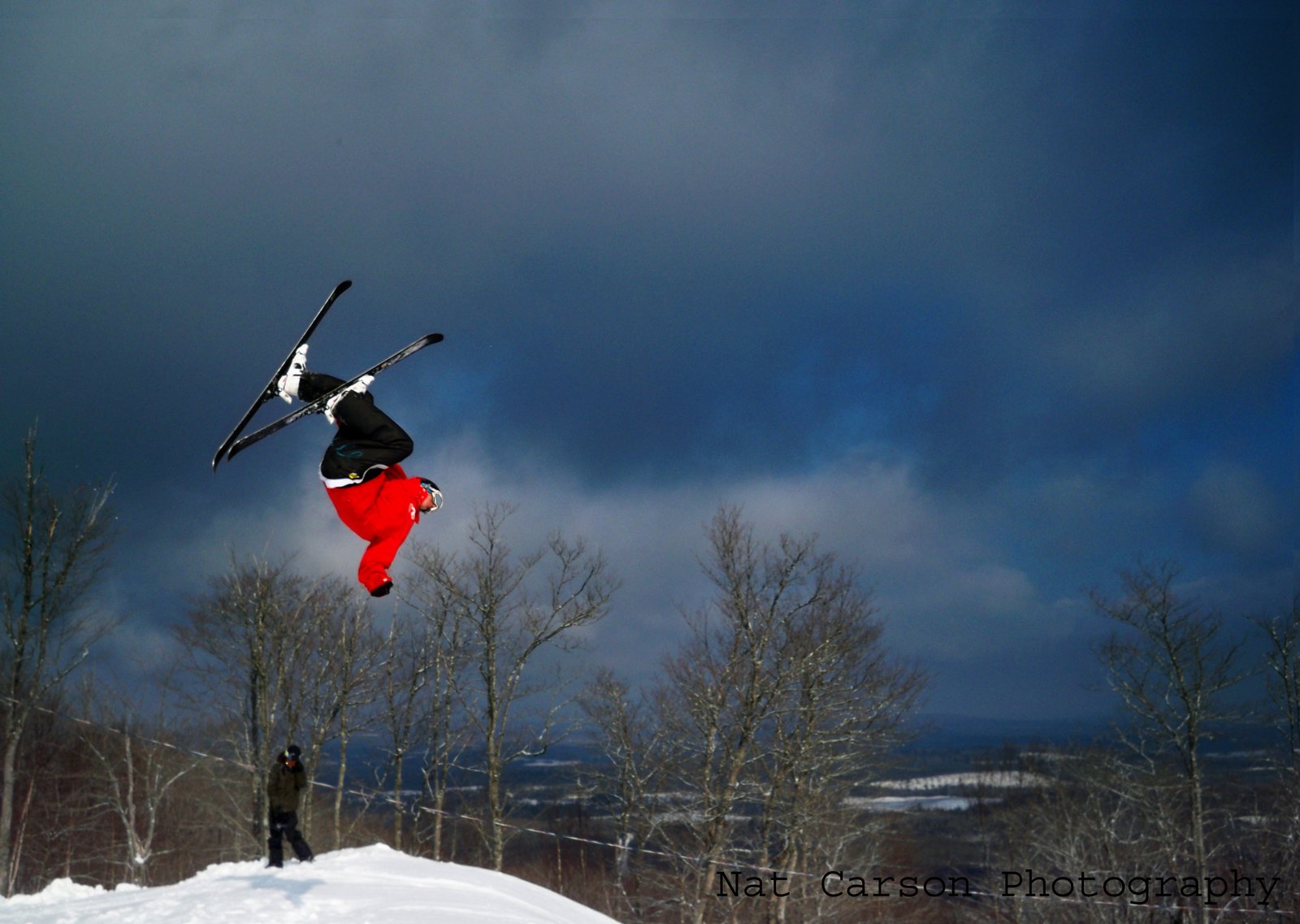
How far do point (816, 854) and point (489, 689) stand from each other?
12.1 metres

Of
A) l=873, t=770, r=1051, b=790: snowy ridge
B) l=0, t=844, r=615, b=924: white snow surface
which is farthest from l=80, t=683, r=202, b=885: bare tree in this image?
l=873, t=770, r=1051, b=790: snowy ridge

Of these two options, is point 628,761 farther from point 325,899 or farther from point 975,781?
point 975,781

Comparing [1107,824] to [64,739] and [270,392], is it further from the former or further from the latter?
[64,739]

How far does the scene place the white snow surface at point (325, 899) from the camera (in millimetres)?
10172

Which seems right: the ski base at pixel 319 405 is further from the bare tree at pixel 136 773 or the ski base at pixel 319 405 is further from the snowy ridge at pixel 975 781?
the snowy ridge at pixel 975 781

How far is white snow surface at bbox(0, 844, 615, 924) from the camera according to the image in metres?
10.2

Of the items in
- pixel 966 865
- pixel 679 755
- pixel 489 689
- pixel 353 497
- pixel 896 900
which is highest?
pixel 353 497

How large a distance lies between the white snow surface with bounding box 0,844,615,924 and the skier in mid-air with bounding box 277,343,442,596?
6322mm

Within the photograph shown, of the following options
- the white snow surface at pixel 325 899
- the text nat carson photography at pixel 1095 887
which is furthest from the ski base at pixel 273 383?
the text nat carson photography at pixel 1095 887

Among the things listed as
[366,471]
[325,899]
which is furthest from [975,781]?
[366,471]

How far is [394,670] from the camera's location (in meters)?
31.8

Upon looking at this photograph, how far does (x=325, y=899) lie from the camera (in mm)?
10750

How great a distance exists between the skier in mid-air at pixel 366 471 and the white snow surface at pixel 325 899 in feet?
20.7

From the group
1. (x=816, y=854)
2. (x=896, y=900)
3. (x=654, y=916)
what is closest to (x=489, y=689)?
→ (x=816, y=854)
